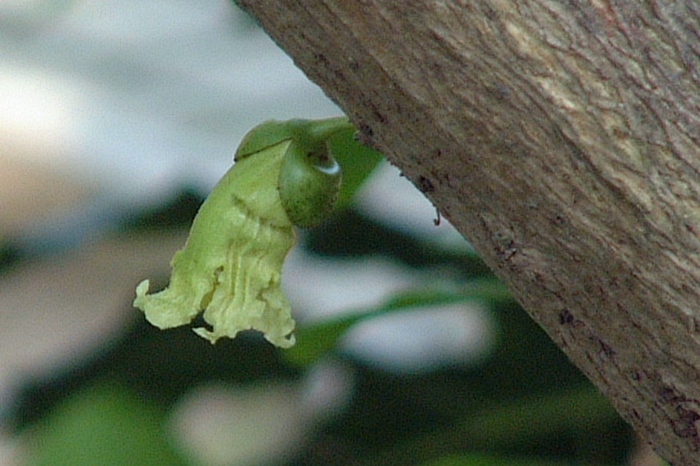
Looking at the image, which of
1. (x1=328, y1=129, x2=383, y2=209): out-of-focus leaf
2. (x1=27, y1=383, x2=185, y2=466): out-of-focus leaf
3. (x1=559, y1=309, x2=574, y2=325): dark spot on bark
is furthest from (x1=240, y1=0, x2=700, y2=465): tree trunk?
(x1=27, y1=383, x2=185, y2=466): out-of-focus leaf

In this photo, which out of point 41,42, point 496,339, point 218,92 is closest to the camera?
point 496,339

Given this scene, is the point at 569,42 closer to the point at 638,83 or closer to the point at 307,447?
the point at 638,83

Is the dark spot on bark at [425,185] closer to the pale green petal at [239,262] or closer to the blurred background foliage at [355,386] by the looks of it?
the pale green petal at [239,262]

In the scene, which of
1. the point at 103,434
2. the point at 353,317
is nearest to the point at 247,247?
the point at 353,317

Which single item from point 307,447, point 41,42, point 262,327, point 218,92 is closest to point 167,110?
point 218,92

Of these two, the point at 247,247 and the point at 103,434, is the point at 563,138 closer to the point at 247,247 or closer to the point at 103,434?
the point at 247,247

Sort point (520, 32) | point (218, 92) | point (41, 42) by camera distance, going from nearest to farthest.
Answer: point (520, 32) → point (218, 92) → point (41, 42)

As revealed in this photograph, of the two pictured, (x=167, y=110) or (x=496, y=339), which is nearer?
(x=496, y=339)
